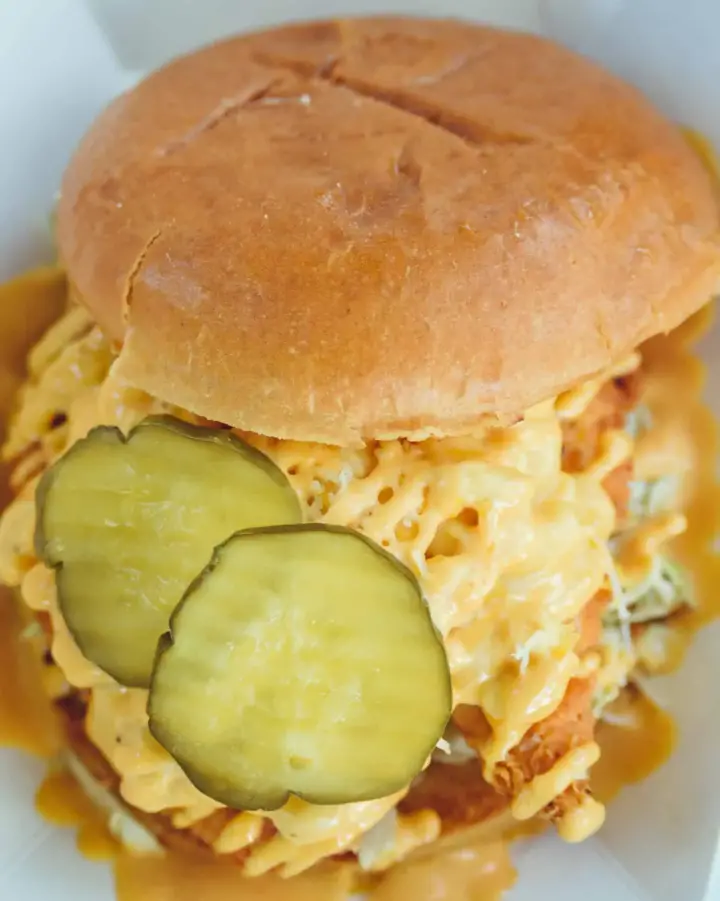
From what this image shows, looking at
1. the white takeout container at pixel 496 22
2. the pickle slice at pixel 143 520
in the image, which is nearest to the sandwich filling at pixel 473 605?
the pickle slice at pixel 143 520

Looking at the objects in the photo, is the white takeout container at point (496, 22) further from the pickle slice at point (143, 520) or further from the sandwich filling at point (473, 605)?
the pickle slice at point (143, 520)

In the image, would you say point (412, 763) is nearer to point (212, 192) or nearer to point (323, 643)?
point (323, 643)

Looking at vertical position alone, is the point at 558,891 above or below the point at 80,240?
below

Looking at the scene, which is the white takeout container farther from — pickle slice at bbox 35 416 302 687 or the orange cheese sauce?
pickle slice at bbox 35 416 302 687

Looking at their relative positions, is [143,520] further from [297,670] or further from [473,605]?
[473,605]

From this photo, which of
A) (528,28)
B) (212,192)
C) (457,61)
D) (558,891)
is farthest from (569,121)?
(558,891)

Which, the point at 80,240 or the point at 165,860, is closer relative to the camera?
the point at 80,240
